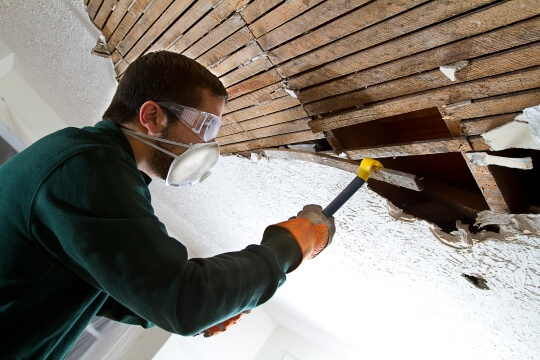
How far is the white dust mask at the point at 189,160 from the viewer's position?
1.23 metres

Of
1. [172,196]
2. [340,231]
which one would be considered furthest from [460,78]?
[172,196]

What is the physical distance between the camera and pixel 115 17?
1.76 meters

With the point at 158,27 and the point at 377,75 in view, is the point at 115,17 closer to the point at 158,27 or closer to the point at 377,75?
the point at 158,27

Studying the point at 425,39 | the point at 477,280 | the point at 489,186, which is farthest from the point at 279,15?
the point at 477,280

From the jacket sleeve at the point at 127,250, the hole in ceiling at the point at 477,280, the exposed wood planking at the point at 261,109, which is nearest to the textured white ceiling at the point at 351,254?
the hole in ceiling at the point at 477,280

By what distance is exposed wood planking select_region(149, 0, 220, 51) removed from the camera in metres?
1.28

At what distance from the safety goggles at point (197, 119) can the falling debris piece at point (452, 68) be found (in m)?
0.81

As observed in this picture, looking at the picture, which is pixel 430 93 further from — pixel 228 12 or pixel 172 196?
pixel 172 196

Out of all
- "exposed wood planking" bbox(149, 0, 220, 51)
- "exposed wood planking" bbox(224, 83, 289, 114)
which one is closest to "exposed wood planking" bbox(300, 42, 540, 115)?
"exposed wood planking" bbox(224, 83, 289, 114)

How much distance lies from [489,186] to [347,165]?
51 centimetres

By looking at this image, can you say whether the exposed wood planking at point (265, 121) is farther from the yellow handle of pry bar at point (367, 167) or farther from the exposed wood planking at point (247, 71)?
the yellow handle of pry bar at point (367, 167)

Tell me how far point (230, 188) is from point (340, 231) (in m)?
1.00

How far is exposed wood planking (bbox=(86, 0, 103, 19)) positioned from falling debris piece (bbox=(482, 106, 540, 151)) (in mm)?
1928

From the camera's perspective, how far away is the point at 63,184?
2.52 ft
